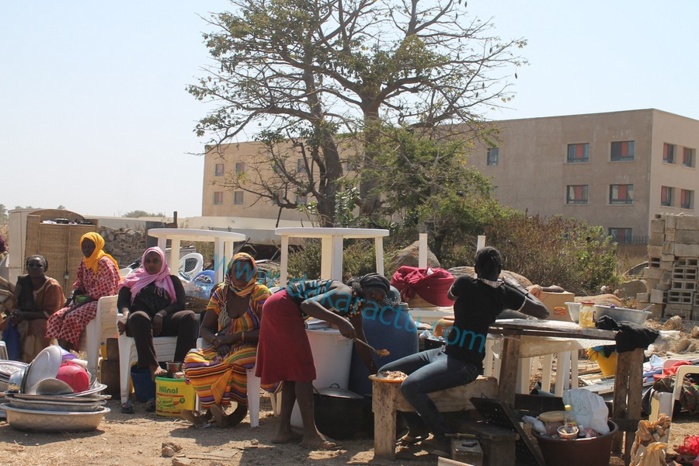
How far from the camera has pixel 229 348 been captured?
707 cm

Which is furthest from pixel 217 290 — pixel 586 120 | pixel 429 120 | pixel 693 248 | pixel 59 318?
pixel 586 120

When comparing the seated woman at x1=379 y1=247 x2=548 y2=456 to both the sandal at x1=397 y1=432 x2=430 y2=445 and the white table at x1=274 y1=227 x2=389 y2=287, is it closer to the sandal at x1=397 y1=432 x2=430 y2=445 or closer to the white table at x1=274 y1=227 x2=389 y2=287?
the sandal at x1=397 y1=432 x2=430 y2=445

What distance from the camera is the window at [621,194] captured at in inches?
1594

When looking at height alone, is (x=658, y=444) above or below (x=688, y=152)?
below

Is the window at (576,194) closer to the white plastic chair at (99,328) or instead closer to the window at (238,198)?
the window at (238,198)

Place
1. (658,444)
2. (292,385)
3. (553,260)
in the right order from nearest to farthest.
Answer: (658,444) < (292,385) < (553,260)

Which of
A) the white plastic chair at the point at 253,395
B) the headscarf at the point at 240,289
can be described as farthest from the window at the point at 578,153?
the white plastic chair at the point at 253,395

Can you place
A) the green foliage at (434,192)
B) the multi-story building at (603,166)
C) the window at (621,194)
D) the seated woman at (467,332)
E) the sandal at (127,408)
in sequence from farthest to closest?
the window at (621,194) → the multi-story building at (603,166) → the green foliage at (434,192) → the sandal at (127,408) → the seated woman at (467,332)

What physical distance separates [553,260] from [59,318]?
1130cm

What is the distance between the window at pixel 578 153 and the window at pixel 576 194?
129 centimetres

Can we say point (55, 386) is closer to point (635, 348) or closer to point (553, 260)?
point (635, 348)

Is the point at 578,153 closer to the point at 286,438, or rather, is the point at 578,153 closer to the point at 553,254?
the point at 553,254

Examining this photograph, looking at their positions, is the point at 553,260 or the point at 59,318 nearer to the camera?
the point at 59,318

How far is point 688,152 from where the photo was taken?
137 ft
